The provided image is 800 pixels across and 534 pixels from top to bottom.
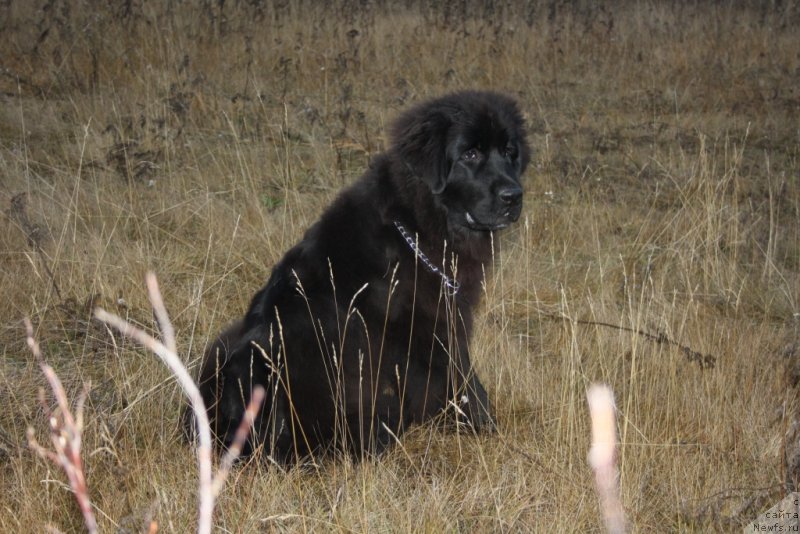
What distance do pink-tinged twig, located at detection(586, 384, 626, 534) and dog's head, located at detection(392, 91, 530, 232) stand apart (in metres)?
0.84

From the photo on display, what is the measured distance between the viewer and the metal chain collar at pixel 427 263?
11.3 feet

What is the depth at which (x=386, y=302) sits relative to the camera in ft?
11.1

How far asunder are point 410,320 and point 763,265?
9.47ft

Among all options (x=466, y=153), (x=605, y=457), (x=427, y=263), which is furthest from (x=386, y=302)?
(x=605, y=457)

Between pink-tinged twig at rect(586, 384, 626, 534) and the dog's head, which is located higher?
the dog's head

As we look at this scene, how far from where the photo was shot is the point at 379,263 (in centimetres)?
338

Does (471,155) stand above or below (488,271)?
above

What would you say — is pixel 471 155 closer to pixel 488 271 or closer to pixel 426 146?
pixel 426 146

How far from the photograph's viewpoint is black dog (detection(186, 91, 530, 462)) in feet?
10.2

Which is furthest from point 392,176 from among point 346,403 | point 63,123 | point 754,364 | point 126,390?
point 63,123

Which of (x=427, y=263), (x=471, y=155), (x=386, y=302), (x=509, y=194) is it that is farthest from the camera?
(x=471, y=155)

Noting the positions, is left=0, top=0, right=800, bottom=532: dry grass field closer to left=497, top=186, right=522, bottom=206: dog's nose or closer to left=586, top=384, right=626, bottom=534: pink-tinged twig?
left=586, top=384, right=626, bottom=534: pink-tinged twig

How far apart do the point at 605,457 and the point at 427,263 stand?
102 cm

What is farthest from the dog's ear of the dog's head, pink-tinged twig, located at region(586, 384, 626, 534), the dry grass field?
pink-tinged twig, located at region(586, 384, 626, 534)
